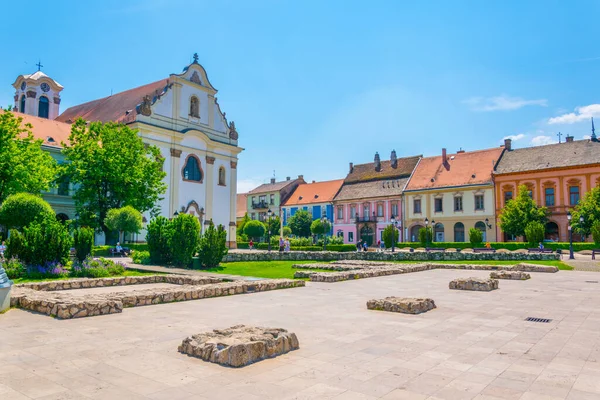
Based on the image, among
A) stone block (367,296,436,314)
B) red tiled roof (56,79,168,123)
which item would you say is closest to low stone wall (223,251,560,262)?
stone block (367,296,436,314)

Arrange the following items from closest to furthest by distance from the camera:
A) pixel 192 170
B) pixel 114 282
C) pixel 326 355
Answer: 1. pixel 326 355
2. pixel 114 282
3. pixel 192 170

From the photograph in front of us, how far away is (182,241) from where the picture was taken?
23.2 metres

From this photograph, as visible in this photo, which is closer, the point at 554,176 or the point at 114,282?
the point at 114,282

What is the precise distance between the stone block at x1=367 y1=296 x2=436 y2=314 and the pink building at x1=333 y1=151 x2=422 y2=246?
162 ft

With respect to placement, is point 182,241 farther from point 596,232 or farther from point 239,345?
point 596,232

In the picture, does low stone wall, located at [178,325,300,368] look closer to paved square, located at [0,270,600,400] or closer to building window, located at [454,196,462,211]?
paved square, located at [0,270,600,400]

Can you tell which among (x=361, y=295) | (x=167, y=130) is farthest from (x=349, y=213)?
(x=361, y=295)

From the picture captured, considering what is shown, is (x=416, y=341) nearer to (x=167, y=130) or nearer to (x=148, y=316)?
(x=148, y=316)

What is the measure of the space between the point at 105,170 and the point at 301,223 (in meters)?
36.6

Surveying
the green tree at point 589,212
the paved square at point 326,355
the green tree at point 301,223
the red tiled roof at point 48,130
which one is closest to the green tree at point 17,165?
the red tiled roof at point 48,130

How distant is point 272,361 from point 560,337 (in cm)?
534

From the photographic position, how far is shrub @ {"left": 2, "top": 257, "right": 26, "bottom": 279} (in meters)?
16.4

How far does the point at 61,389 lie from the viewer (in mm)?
5199

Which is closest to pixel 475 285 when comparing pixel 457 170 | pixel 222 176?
pixel 222 176
